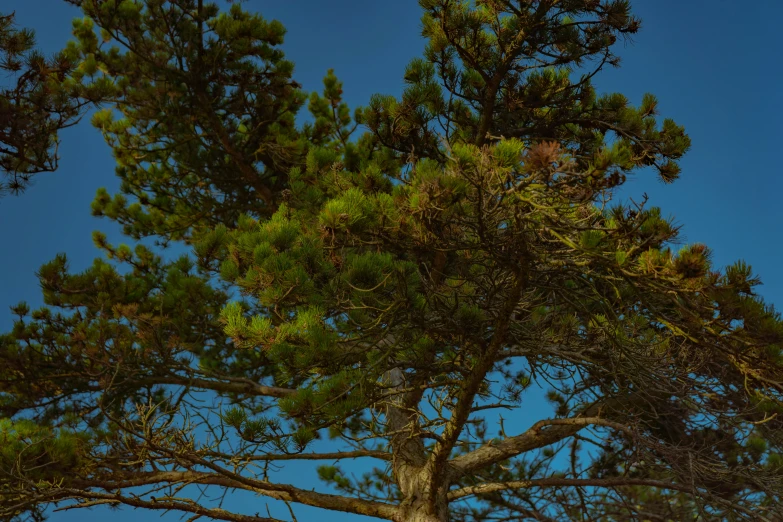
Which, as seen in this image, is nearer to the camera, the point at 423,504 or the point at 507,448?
the point at 423,504

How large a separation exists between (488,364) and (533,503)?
266 cm

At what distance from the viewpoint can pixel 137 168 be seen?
273 inches

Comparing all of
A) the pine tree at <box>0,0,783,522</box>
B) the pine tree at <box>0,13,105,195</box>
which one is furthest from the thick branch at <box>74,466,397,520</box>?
the pine tree at <box>0,13,105,195</box>

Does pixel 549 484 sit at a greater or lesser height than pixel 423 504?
greater

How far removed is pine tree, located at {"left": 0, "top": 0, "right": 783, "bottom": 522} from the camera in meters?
3.05

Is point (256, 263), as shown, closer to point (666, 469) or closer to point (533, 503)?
point (666, 469)

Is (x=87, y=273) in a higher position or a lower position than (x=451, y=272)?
higher

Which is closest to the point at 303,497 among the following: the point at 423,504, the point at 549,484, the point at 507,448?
the point at 423,504

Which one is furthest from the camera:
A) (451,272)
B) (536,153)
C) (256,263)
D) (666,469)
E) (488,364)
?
(451,272)

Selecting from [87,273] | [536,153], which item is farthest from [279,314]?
[87,273]

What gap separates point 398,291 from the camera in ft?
Answer: 11.0

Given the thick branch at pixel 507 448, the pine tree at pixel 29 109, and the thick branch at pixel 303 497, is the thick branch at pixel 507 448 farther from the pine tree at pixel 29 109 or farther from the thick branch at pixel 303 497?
the pine tree at pixel 29 109

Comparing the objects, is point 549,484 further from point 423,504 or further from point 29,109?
point 29,109

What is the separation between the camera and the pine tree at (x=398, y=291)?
3.05 metres
